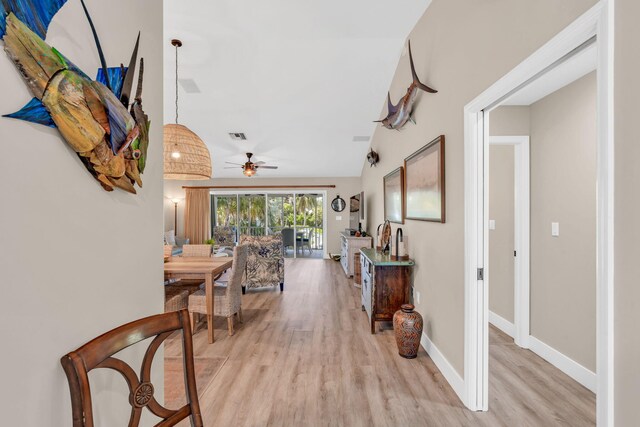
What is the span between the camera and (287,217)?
27.4ft

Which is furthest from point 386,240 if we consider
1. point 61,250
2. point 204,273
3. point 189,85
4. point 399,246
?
point 189,85

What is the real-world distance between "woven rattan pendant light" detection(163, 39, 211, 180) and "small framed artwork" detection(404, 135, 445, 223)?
214 centimetres

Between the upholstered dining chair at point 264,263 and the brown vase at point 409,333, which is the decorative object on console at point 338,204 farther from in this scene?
the brown vase at point 409,333

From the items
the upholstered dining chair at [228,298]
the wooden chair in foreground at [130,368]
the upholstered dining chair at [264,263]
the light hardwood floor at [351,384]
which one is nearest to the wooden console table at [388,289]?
the light hardwood floor at [351,384]

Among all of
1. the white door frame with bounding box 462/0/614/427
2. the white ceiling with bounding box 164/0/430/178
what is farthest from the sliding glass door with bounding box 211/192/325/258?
the white door frame with bounding box 462/0/614/427

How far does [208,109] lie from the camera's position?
466 cm

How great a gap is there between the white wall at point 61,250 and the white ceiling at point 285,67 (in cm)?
191

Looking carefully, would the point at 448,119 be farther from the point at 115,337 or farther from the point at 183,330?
the point at 115,337

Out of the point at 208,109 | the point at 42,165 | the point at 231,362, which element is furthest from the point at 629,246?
the point at 208,109

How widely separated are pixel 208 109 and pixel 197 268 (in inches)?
114

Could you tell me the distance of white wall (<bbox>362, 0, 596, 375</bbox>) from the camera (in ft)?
4.54

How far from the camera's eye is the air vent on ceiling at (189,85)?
3.86 meters

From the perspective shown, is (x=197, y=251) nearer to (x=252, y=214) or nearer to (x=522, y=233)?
(x=522, y=233)

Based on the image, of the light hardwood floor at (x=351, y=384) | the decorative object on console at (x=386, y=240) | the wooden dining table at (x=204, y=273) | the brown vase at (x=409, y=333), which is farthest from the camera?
the decorative object on console at (x=386, y=240)
